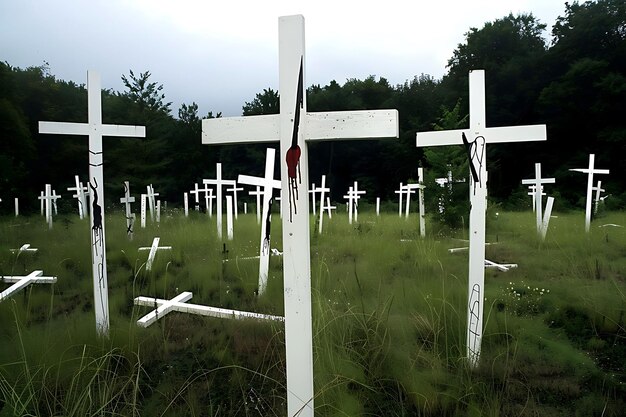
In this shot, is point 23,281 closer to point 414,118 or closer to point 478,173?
point 478,173

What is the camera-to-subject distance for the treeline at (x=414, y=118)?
84.3ft

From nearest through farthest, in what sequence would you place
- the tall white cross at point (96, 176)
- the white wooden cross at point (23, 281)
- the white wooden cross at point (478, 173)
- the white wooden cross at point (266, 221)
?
the white wooden cross at point (478, 173)
the tall white cross at point (96, 176)
the white wooden cross at point (23, 281)
the white wooden cross at point (266, 221)

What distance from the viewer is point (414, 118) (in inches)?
1298

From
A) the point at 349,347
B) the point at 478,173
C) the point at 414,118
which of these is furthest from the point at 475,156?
the point at 414,118

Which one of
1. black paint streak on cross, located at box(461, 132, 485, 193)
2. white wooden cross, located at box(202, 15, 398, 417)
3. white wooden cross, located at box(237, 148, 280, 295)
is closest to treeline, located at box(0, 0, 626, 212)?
white wooden cross, located at box(237, 148, 280, 295)

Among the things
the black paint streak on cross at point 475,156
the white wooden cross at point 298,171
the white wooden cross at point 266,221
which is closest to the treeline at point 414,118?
the white wooden cross at point 266,221

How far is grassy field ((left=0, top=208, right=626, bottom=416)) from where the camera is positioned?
2598mm

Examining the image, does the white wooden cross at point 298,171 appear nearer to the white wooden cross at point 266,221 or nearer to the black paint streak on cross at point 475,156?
the black paint streak on cross at point 475,156

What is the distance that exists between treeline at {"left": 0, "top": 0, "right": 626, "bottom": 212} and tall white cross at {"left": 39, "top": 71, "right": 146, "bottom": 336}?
63.2ft

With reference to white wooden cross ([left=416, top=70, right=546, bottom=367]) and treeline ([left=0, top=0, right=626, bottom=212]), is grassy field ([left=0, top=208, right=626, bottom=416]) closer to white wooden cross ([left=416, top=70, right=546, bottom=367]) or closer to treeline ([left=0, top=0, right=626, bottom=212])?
white wooden cross ([left=416, top=70, right=546, bottom=367])

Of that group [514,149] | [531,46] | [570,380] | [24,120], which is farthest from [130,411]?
[531,46]

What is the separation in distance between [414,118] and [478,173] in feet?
101

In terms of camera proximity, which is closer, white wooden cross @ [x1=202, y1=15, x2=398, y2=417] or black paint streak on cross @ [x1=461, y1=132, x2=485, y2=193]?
white wooden cross @ [x1=202, y1=15, x2=398, y2=417]

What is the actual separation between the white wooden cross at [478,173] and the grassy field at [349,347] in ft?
0.82
